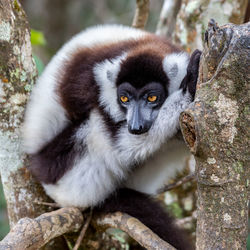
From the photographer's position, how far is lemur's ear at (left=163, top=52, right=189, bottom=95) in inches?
116

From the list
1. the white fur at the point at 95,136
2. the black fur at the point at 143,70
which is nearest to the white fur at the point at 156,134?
the white fur at the point at 95,136

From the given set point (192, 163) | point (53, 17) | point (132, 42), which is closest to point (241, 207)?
point (132, 42)

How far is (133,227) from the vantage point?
2646 millimetres

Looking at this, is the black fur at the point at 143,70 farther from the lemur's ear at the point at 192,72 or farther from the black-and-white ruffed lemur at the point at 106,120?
the lemur's ear at the point at 192,72

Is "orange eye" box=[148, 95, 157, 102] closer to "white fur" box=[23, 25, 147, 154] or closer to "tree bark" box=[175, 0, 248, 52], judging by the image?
"white fur" box=[23, 25, 147, 154]

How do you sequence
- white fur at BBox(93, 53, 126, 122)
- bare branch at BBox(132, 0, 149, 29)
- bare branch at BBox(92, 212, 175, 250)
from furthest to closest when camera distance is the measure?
bare branch at BBox(132, 0, 149, 29)
white fur at BBox(93, 53, 126, 122)
bare branch at BBox(92, 212, 175, 250)

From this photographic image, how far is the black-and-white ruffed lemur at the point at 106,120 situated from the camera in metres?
2.95

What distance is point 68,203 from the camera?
314 cm

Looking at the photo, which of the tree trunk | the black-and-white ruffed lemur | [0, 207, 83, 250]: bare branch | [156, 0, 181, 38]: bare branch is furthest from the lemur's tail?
[156, 0, 181, 38]: bare branch

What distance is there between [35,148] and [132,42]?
116cm

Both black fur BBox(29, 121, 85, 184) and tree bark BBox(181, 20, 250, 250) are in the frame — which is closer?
tree bark BBox(181, 20, 250, 250)

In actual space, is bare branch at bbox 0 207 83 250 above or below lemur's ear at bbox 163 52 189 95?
below

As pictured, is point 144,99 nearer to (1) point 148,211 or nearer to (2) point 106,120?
(2) point 106,120

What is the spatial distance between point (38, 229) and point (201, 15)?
252cm
